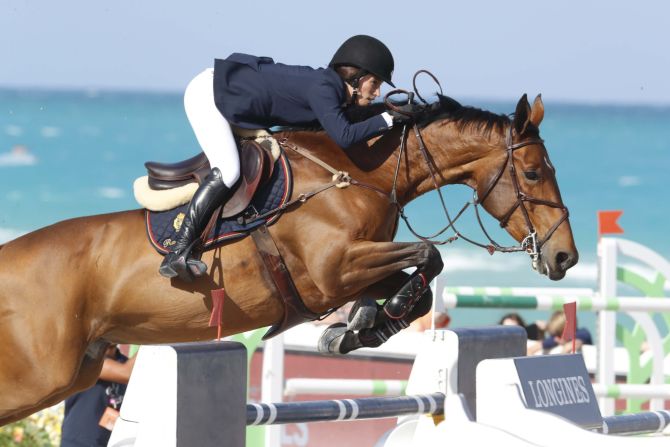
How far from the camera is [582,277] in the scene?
23.4 m

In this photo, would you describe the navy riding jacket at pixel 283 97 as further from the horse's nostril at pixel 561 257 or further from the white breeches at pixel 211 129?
the horse's nostril at pixel 561 257

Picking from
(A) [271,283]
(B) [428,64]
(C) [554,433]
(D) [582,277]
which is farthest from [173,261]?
(B) [428,64]

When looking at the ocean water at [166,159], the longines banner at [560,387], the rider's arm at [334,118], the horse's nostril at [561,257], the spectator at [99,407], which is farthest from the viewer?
the ocean water at [166,159]

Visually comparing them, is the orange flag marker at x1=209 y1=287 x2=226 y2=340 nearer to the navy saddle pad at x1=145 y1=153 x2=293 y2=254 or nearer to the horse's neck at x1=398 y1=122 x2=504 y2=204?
the navy saddle pad at x1=145 y1=153 x2=293 y2=254

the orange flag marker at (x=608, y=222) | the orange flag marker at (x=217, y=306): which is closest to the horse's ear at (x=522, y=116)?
the orange flag marker at (x=217, y=306)

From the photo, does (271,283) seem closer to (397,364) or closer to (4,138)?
(397,364)

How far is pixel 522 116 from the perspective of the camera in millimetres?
4367

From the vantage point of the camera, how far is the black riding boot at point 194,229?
13.9ft

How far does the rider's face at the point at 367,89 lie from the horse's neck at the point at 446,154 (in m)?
0.22

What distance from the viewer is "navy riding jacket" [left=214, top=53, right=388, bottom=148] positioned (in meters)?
4.18

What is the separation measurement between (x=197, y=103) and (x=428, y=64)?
2213 centimetres

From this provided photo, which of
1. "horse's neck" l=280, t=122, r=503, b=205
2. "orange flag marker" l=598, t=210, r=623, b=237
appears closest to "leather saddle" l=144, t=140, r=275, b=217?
"horse's neck" l=280, t=122, r=503, b=205

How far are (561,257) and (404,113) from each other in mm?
792

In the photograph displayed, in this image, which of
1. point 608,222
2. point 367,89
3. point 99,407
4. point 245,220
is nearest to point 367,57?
point 367,89
